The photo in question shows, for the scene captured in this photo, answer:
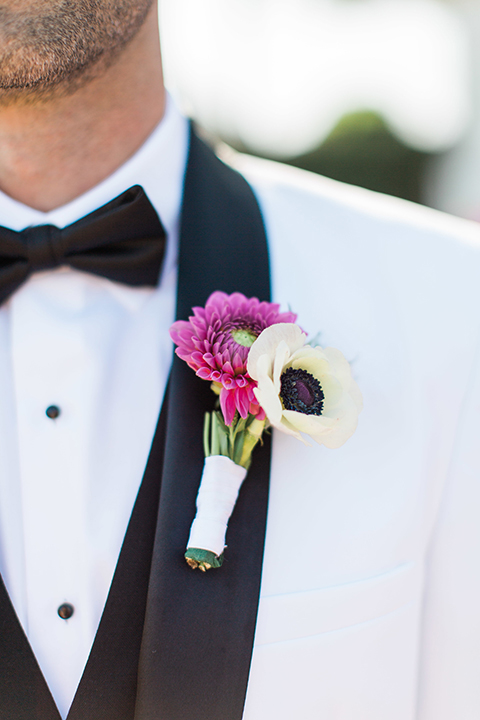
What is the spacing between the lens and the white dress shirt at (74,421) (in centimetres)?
98

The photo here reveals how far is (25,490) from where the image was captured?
3.36 feet

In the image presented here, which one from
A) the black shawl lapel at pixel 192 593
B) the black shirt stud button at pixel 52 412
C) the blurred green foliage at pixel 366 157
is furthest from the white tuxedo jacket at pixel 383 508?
the blurred green foliage at pixel 366 157

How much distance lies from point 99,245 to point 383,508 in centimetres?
71

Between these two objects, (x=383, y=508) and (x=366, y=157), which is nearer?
(x=383, y=508)

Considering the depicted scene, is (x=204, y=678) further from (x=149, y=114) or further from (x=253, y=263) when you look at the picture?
(x=149, y=114)

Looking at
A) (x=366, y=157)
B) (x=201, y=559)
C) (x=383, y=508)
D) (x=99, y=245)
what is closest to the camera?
(x=201, y=559)

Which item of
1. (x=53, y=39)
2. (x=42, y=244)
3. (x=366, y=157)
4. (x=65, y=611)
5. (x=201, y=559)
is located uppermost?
(x=366, y=157)

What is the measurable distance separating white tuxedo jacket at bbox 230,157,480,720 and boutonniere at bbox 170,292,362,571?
106 mm

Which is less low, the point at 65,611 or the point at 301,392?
the point at 301,392

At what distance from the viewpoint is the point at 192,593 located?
910 millimetres

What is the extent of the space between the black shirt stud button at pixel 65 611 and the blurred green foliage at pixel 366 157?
11113mm

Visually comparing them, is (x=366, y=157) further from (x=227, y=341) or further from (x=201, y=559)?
(x=201, y=559)

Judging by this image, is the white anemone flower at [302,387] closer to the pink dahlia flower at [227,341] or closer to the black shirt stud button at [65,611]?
the pink dahlia flower at [227,341]

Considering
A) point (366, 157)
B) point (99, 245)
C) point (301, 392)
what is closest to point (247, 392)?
point (301, 392)
